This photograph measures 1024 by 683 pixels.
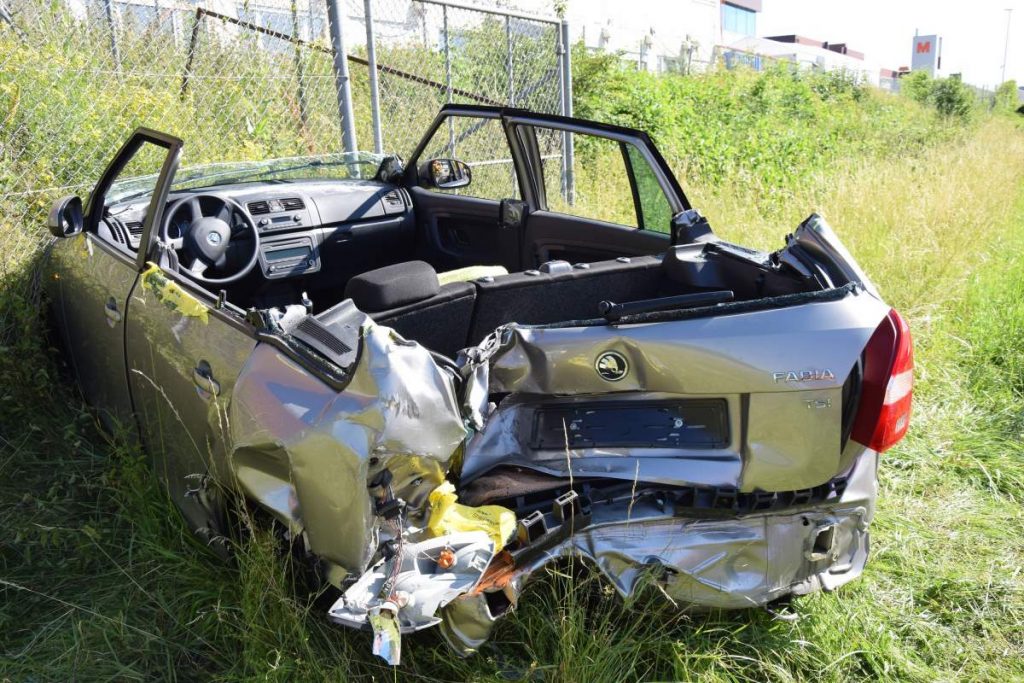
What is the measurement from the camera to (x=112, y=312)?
127 inches

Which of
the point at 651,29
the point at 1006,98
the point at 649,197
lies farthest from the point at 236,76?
the point at 1006,98

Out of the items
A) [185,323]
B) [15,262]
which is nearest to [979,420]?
[185,323]

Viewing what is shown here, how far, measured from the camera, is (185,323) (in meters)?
2.71

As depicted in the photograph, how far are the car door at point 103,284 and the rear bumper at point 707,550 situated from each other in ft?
5.85

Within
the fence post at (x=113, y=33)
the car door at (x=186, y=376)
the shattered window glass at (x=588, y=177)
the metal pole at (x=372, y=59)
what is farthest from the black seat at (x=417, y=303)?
the shattered window glass at (x=588, y=177)

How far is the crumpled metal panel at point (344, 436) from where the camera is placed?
217 centimetres

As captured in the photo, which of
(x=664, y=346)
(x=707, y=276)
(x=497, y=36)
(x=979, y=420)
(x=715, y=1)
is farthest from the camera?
(x=715, y=1)

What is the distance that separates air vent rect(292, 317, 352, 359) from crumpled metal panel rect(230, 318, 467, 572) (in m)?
0.08

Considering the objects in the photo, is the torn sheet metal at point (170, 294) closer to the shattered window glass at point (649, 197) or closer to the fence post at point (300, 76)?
the shattered window glass at point (649, 197)

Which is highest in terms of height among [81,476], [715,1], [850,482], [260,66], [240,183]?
[715,1]

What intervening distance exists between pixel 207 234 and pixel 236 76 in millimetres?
3712

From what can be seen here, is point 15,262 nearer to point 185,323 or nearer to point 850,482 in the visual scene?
point 185,323

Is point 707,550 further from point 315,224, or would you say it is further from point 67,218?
point 67,218

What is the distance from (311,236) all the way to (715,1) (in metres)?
37.2
